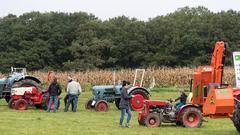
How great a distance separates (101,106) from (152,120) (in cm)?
738

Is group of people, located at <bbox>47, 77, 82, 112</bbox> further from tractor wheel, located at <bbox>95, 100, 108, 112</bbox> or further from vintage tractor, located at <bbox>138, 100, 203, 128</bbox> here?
vintage tractor, located at <bbox>138, 100, 203, 128</bbox>

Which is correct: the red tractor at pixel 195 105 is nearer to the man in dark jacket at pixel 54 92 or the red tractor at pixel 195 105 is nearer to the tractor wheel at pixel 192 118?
the tractor wheel at pixel 192 118

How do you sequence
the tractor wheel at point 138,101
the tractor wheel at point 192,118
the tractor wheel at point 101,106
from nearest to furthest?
1. the tractor wheel at point 192,118
2. the tractor wheel at point 138,101
3. the tractor wheel at point 101,106

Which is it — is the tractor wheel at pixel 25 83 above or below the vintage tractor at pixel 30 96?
above

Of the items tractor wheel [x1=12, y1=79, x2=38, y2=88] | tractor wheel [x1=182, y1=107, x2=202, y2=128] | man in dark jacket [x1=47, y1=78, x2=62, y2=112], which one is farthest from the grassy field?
tractor wheel [x1=12, y1=79, x2=38, y2=88]

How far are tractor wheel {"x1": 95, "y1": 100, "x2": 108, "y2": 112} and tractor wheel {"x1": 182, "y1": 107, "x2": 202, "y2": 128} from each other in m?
7.85

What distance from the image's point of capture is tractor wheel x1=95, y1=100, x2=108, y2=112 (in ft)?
80.4

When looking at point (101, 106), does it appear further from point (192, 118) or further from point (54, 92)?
Result: point (192, 118)

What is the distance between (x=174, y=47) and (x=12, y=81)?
4933cm

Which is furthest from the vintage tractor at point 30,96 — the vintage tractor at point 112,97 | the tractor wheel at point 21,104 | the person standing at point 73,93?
the vintage tractor at point 112,97

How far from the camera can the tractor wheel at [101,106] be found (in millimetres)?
24516

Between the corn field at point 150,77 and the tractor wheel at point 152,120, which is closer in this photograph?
the tractor wheel at point 152,120

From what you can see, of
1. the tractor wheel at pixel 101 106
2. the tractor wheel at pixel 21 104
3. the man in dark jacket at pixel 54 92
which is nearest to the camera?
the man in dark jacket at pixel 54 92

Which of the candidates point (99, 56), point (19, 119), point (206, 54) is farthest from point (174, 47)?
point (19, 119)
